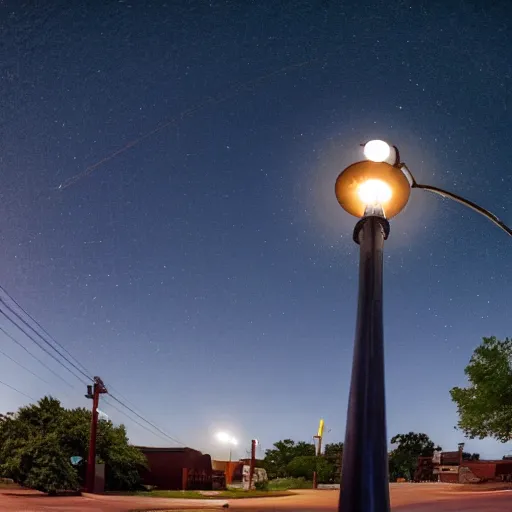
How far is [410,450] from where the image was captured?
7912 centimetres

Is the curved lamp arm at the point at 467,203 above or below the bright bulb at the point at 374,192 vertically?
above

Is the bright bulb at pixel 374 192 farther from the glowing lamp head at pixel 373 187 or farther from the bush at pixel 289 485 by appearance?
the bush at pixel 289 485

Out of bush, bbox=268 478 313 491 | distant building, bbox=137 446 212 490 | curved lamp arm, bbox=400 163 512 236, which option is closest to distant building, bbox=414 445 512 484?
bush, bbox=268 478 313 491

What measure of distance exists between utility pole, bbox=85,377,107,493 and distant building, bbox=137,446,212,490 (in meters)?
9.09

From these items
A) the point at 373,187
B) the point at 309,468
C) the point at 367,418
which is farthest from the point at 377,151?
the point at 309,468

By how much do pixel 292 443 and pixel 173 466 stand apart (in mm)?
33300

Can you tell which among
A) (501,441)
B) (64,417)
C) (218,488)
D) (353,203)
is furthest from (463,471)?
(353,203)

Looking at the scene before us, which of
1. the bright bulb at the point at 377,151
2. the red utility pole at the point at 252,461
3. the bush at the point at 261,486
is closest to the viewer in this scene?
the bright bulb at the point at 377,151

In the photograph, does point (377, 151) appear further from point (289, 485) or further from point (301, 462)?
point (301, 462)

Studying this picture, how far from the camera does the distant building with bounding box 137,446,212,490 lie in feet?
120

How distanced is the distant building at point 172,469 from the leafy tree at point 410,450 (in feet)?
104

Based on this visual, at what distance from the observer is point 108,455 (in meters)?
30.4

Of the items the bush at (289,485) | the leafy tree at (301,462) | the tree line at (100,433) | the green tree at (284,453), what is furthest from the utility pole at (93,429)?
the green tree at (284,453)

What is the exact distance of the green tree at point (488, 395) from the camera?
3622 centimetres
